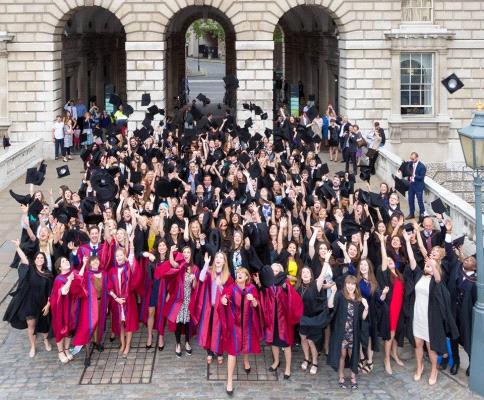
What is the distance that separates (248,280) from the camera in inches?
432

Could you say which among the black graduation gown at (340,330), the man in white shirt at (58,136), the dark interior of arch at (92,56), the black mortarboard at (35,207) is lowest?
the black graduation gown at (340,330)

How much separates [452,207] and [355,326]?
718 centimetres

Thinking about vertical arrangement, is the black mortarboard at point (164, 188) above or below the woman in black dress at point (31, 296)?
above

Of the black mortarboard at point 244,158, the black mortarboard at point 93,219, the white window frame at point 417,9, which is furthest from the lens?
the white window frame at point 417,9

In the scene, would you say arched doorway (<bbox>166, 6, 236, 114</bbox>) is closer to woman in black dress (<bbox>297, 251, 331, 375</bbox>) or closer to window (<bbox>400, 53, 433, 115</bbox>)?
window (<bbox>400, 53, 433, 115</bbox>)

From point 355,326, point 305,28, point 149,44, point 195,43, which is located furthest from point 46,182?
point 195,43

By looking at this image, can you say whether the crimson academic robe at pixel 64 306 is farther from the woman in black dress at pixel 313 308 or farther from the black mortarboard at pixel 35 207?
the black mortarboard at pixel 35 207

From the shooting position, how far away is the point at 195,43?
329 ft

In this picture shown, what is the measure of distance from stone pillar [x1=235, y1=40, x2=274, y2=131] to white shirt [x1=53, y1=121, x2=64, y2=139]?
6003 mm

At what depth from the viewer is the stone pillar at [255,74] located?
93.8 feet

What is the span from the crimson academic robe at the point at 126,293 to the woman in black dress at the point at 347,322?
282cm

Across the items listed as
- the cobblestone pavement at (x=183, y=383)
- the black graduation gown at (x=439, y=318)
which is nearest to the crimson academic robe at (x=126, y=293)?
the cobblestone pavement at (x=183, y=383)

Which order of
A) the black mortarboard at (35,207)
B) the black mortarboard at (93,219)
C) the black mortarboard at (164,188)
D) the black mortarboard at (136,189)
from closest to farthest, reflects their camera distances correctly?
the black mortarboard at (93,219), the black mortarboard at (35,207), the black mortarboard at (164,188), the black mortarboard at (136,189)

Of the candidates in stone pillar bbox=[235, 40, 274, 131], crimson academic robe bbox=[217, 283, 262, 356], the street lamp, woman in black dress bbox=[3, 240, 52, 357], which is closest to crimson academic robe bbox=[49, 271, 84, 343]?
woman in black dress bbox=[3, 240, 52, 357]
